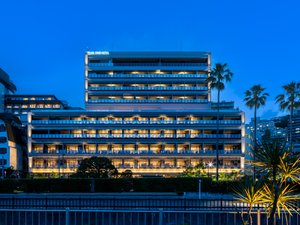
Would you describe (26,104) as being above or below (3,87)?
below

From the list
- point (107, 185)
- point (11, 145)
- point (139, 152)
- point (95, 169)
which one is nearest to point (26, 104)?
point (11, 145)

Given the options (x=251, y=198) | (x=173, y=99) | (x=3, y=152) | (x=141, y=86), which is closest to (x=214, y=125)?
(x=173, y=99)

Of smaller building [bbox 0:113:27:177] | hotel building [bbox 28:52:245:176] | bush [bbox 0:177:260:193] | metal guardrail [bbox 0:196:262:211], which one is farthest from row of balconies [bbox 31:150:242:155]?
metal guardrail [bbox 0:196:262:211]

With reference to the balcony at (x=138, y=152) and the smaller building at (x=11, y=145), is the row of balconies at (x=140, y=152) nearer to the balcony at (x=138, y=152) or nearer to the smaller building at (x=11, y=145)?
the balcony at (x=138, y=152)

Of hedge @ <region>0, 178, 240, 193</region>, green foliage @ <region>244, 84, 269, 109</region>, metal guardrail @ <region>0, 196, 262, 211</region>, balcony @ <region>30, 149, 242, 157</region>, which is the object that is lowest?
hedge @ <region>0, 178, 240, 193</region>

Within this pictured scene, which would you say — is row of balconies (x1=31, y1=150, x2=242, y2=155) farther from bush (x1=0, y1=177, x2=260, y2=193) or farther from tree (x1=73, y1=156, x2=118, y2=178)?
bush (x1=0, y1=177, x2=260, y2=193)

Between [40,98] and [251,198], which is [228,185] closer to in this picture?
[251,198]

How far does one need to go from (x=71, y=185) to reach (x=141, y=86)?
2517 inches

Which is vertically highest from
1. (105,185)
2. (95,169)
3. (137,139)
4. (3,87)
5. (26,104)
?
(3,87)

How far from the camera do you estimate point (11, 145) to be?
10619cm

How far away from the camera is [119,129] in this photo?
106750mm

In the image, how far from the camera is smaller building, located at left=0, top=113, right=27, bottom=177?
339 ft

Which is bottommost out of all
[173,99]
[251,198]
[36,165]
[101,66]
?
[36,165]

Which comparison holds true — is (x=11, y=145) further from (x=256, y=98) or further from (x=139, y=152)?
(x=256, y=98)
